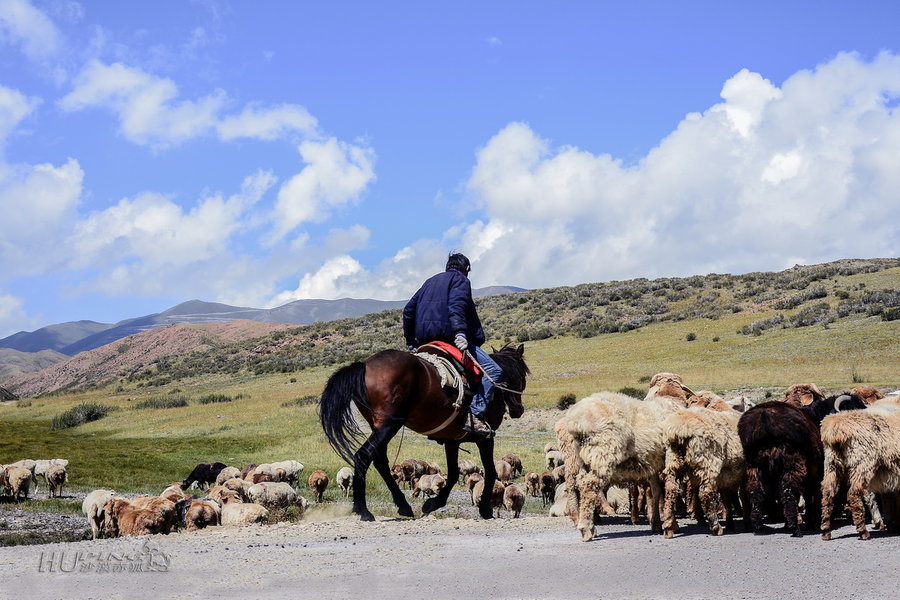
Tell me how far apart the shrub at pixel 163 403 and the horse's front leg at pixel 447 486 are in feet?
160

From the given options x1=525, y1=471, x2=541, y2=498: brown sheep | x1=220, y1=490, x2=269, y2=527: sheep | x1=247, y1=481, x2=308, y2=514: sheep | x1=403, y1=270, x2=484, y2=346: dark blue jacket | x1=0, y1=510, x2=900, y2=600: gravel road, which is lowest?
x1=525, y1=471, x2=541, y2=498: brown sheep

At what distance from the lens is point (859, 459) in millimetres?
8680

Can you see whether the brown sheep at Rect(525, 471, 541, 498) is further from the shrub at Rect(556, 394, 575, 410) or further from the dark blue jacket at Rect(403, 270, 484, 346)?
the shrub at Rect(556, 394, 575, 410)

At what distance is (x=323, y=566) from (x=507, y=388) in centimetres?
528

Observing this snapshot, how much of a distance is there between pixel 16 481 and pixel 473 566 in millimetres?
14954

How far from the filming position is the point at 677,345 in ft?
181

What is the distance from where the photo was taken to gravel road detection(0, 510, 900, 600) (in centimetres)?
698

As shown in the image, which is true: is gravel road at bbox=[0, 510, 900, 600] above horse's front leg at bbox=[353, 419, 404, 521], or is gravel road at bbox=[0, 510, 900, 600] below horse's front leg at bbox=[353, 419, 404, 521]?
below

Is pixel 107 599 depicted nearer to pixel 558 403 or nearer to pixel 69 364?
pixel 558 403

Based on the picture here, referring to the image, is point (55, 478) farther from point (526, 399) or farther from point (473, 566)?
point (526, 399)

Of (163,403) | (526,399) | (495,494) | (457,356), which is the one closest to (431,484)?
(495,494)

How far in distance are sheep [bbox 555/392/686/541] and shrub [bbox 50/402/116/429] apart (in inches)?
1902
